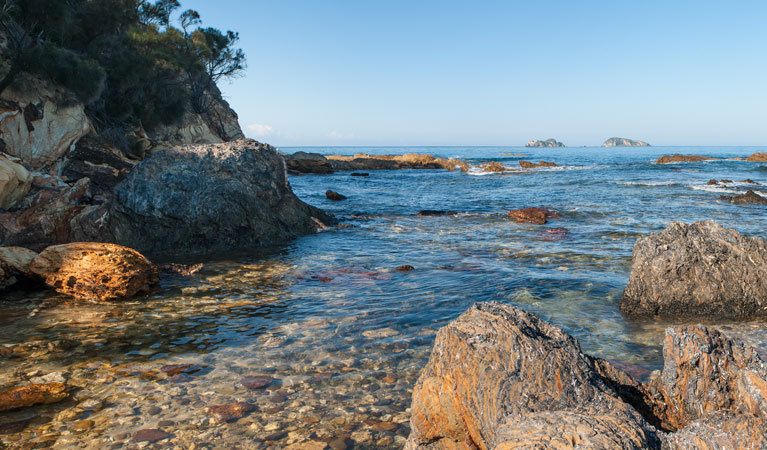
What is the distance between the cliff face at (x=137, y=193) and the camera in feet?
29.8

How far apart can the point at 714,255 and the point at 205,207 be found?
9.09m

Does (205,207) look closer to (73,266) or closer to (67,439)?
(73,266)

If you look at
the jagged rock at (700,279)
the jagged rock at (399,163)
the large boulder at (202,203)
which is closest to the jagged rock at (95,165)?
the large boulder at (202,203)

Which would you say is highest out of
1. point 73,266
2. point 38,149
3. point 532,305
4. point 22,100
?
point 22,100

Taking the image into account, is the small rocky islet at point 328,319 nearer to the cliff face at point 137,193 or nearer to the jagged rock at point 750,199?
the cliff face at point 137,193

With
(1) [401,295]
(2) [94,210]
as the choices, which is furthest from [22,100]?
(1) [401,295]

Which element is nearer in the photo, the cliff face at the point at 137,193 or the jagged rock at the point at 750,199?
the cliff face at the point at 137,193

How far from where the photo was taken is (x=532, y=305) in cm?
638

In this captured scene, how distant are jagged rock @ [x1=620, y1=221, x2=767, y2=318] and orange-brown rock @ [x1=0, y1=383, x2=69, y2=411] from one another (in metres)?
6.19

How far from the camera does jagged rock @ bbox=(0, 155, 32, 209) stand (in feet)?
29.5

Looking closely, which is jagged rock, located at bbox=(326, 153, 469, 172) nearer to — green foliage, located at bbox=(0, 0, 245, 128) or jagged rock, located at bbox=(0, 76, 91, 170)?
green foliage, located at bbox=(0, 0, 245, 128)

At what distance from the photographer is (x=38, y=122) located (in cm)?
1295

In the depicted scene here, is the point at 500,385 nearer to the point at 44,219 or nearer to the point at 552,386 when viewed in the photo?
the point at 552,386

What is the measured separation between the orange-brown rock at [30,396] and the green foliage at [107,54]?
1246 cm
